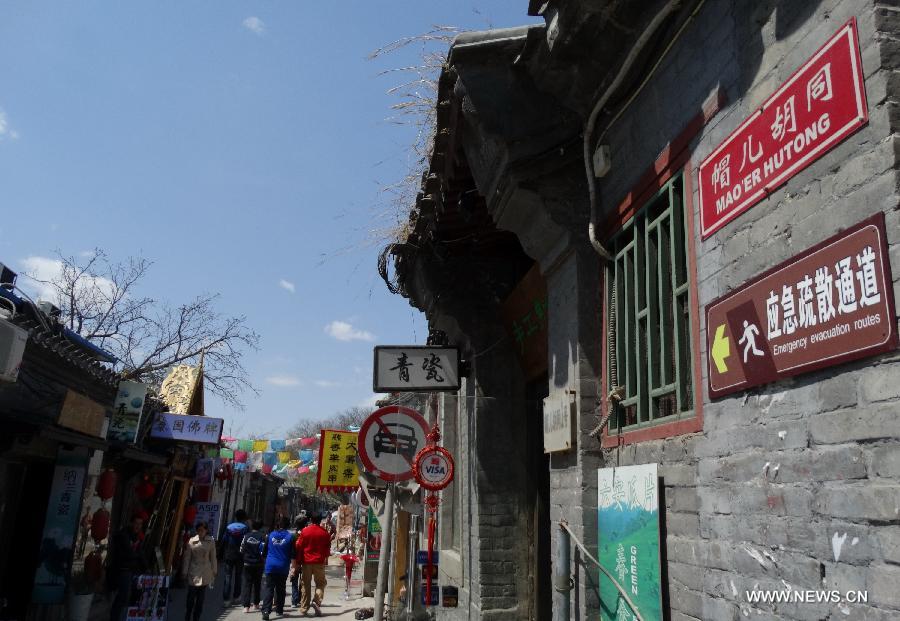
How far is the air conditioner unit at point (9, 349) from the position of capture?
280 inches

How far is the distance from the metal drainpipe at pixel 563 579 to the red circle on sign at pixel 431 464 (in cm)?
248

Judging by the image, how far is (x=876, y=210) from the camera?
8.07 feet

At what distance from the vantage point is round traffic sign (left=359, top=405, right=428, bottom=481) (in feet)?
23.7

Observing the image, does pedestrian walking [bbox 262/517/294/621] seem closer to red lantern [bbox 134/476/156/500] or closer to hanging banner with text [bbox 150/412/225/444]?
hanging banner with text [bbox 150/412/225/444]

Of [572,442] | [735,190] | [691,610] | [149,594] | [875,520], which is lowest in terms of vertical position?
[149,594]

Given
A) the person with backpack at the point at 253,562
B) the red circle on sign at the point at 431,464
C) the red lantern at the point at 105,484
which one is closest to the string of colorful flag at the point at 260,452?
the person with backpack at the point at 253,562

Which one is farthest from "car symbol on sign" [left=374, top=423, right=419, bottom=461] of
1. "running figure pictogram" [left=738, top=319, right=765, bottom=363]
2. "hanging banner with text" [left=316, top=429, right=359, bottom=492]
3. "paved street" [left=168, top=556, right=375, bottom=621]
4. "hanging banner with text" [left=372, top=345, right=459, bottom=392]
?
"hanging banner with text" [left=316, top=429, right=359, bottom=492]

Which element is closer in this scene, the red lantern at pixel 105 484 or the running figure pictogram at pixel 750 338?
the running figure pictogram at pixel 750 338

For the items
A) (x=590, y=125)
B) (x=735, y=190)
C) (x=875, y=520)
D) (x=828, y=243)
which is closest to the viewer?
(x=875, y=520)

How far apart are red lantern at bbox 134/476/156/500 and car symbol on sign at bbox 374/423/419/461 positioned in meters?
8.86

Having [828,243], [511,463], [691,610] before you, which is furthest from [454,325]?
[828,243]

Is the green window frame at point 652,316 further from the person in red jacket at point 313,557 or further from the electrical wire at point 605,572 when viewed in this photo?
the person in red jacket at point 313,557

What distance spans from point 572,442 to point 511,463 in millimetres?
3025

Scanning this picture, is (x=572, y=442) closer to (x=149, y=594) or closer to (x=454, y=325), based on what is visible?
(x=454, y=325)
